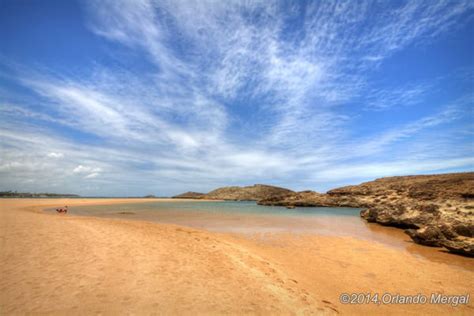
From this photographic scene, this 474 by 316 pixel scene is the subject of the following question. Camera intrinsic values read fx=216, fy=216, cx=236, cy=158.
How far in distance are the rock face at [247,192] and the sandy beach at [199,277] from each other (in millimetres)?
119531

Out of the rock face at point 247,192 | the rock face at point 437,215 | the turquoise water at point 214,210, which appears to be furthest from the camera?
the rock face at point 247,192

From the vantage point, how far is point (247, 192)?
13600 cm

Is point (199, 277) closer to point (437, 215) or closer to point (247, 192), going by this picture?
point (437, 215)

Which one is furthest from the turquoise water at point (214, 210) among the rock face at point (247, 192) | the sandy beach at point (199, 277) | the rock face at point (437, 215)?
the rock face at point (247, 192)

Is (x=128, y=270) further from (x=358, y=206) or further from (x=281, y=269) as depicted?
(x=358, y=206)

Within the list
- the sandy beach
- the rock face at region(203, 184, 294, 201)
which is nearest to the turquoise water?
the sandy beach

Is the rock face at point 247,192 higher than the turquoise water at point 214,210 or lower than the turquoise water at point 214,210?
higher

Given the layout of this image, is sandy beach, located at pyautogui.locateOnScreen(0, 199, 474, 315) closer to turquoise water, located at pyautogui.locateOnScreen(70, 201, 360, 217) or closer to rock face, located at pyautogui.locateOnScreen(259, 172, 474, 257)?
rock face, located at pyautogui.locateOnScreen(259, 172, 474, 257)

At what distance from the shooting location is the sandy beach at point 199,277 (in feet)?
16.2

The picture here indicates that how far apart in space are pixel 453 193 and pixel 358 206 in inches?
850

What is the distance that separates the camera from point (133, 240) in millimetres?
10727

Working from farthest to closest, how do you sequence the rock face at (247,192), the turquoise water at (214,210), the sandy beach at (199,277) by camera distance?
the rock face at (247,192), the turquoise water at (214,210), the sandy beach at (199,277)

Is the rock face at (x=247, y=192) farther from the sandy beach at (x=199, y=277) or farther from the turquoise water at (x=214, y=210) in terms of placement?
the sandy beach at (x=199, y=277)

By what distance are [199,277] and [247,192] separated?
131m
